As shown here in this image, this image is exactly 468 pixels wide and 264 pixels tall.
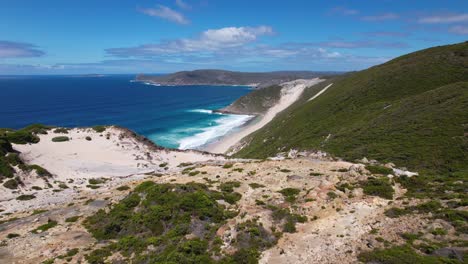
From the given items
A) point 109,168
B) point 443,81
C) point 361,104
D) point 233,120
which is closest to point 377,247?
point 109,168

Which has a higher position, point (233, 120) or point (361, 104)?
point (361, 104)

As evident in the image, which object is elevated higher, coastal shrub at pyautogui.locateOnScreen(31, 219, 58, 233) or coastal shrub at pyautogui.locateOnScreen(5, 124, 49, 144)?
coastal shrub at pyautogui.locateOnScreen(5, 124, 49, 144)

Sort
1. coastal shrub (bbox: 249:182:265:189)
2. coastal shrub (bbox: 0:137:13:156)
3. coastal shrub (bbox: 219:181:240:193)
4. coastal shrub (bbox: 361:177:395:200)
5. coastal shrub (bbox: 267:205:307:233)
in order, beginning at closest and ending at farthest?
coastal shrub (bbox: 267:205:307:233) → coastal shrub (bbox: 361:177:395:200) → coastal shrub (bbox: 219:181:240:193) → coastal shrub (bbox: 249:182:265:189) → coastal shrub (bbox: 0:137:13:156)

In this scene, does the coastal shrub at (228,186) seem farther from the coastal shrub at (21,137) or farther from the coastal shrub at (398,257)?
the coastal shrub at (21,137)

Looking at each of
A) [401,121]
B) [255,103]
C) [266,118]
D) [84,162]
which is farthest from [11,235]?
[255,103]

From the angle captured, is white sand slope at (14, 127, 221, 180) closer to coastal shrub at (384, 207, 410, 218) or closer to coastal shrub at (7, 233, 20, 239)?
coastal shrub at (7, 233, 20, 239)

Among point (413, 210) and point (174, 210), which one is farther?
point (174, 210)

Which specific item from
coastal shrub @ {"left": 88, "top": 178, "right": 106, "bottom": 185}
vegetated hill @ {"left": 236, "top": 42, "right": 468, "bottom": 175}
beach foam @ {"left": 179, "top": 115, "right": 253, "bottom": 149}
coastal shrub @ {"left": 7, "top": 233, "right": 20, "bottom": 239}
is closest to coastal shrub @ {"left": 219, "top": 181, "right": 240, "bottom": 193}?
coastal shrub @ {"left": 7, "top": 233, "right": 20, "bottom": 239}

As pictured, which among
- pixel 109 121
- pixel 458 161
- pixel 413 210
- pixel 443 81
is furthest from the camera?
pixel 109 121

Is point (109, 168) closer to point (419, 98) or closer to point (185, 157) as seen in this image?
point (185, 157)
